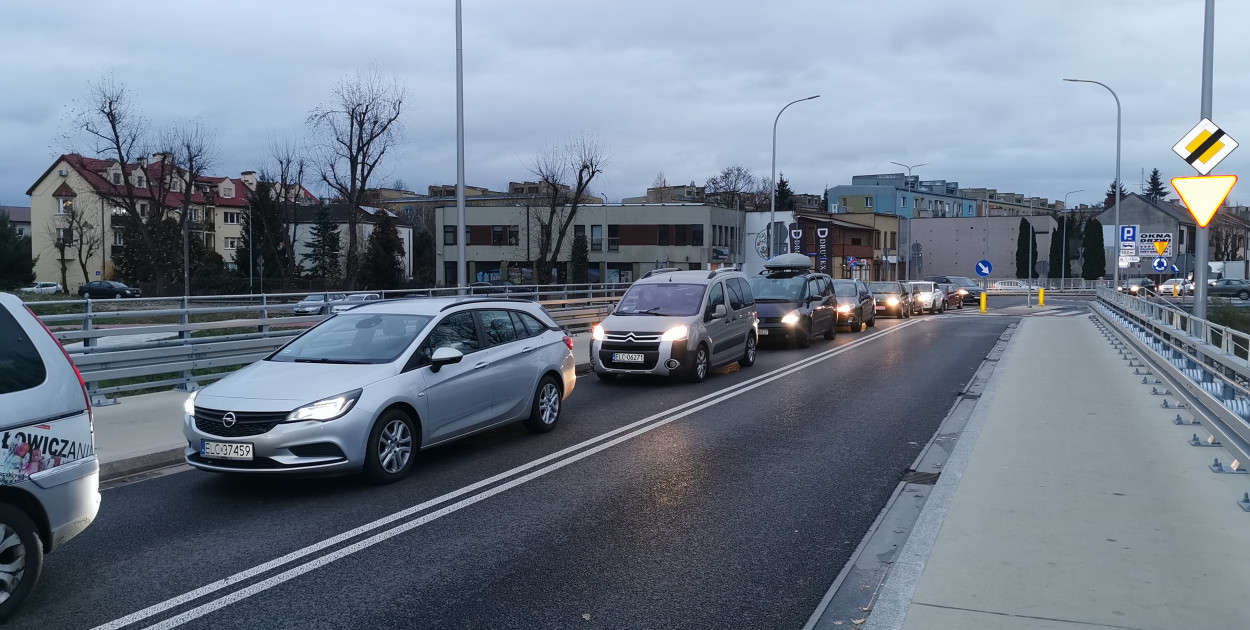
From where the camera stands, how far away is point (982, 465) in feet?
25.7

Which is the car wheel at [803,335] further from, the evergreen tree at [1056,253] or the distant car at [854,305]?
the evergreen tree at [1056,253]

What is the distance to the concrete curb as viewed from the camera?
314 inches

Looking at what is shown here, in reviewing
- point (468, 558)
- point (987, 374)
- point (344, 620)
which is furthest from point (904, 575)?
point (987, 374)

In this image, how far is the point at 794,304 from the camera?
818 inches

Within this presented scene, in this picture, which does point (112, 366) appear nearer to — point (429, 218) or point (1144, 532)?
point (1144, 532)

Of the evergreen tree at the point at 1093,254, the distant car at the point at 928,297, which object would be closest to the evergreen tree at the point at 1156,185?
the evergreen tree at the point at 1093,254

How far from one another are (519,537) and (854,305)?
865 inches

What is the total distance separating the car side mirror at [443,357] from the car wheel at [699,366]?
6.41 metres

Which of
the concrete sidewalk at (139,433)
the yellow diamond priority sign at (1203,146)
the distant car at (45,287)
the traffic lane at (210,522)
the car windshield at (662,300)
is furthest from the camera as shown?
the distant car at (45,287)

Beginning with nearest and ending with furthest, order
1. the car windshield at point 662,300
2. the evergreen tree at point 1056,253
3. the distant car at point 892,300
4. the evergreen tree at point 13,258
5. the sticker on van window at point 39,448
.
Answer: the sticker on van window at point 39,448
the car windshield at point 662,300
the distant car at point 892,300
the evergreen tree at point 13,258
the evergreen tree at point 1056,253

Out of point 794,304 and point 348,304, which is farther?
point 794,304

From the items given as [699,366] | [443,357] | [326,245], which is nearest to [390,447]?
[443,357]

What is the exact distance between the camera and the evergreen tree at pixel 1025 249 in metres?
82.9

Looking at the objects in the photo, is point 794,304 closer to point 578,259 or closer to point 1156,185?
point 578,259
